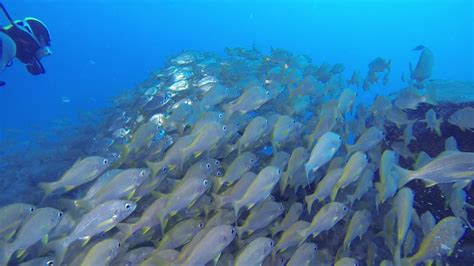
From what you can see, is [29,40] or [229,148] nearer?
[229,148]

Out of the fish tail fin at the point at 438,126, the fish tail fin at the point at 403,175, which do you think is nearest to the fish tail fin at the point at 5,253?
the fish tail fin at the point at 403,175

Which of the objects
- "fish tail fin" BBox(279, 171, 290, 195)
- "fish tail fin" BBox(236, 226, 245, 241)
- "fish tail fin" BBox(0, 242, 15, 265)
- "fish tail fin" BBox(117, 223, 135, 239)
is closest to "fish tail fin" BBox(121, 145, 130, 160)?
"fish tail fin" BBox(117, 223, 135, 239)

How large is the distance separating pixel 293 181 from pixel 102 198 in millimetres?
2407

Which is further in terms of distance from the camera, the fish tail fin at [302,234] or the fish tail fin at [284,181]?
the fish tail fin at [284,181]

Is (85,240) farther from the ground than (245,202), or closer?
farther from the ground

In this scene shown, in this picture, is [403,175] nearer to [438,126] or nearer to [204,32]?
[438,126]

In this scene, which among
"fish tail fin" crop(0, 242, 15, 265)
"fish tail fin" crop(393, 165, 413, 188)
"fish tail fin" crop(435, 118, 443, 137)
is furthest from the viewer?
"fish tail fin" crop(435, 118, 443, 137)

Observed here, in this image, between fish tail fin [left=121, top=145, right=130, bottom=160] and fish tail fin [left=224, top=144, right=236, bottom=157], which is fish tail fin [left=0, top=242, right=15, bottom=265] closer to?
fish tail fin [left=121, top=145, right=130, bottom=160]

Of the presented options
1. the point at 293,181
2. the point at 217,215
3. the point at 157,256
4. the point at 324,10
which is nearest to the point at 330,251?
the point at 293,181

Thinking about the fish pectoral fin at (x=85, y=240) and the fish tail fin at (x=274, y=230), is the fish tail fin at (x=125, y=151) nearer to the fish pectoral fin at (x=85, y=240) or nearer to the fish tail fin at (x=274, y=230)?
the fish pectoral fin at (x=85, y=240)

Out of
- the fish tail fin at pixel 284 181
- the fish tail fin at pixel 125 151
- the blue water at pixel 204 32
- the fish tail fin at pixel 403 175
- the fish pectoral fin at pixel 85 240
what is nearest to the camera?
the fish pectoral fin at pixel 85 240

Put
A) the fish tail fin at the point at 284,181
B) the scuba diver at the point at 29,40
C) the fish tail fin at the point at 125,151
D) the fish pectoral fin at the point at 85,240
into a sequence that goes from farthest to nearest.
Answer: the scuba diver at the point at 29,40 → the fish tail fin at the point at 125,151 → the fish tail fin at the point at 284,181 → the fish pectoral fin at the point at 85,240

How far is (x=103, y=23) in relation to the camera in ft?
389

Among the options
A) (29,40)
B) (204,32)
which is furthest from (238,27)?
(29,40)
